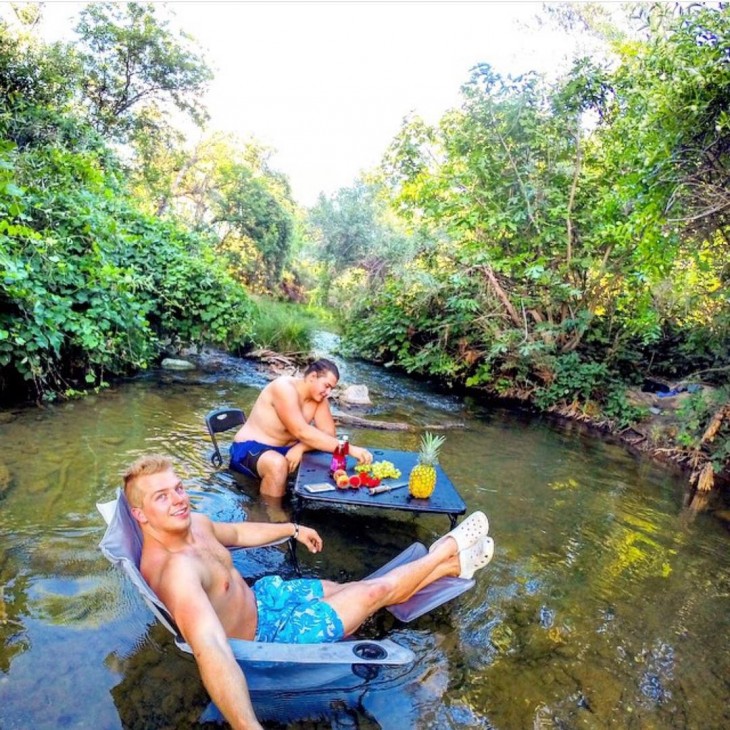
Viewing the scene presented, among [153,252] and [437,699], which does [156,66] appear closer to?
[153,252]

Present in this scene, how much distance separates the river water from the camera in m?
2.40

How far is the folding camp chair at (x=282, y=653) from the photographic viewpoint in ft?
6.46

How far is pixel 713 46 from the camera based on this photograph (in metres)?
4.39

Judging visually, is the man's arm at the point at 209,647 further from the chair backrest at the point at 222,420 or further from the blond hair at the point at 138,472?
the chair backrest at the point at 222,420

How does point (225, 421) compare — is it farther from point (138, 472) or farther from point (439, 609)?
point (439, 609)

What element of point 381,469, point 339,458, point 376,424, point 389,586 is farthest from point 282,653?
point 376,424

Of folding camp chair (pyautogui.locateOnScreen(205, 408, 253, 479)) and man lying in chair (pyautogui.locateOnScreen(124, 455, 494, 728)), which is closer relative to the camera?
man lying in chair (pyautogui.locateOnScreen(124, 455, 494, 728))

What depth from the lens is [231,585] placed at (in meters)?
2.43

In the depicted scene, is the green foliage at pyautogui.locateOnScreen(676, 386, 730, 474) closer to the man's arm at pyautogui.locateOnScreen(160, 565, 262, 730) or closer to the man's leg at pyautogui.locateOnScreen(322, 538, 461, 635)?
the man's leg at pyautogui.locateOnScreen(322, 538, 461, 635)

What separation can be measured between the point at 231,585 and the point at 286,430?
7.18 ft

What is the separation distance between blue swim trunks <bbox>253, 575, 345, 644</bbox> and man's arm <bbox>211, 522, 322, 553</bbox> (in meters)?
0.24

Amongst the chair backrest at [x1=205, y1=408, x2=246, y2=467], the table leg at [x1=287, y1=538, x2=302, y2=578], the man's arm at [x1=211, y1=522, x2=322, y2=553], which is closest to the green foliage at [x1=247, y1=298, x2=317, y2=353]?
the chair backrest at [x1=205, y1=408, x2=246, y2=467]

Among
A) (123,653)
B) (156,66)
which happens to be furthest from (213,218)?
(123,653)

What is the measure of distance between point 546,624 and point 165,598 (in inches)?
96.4
